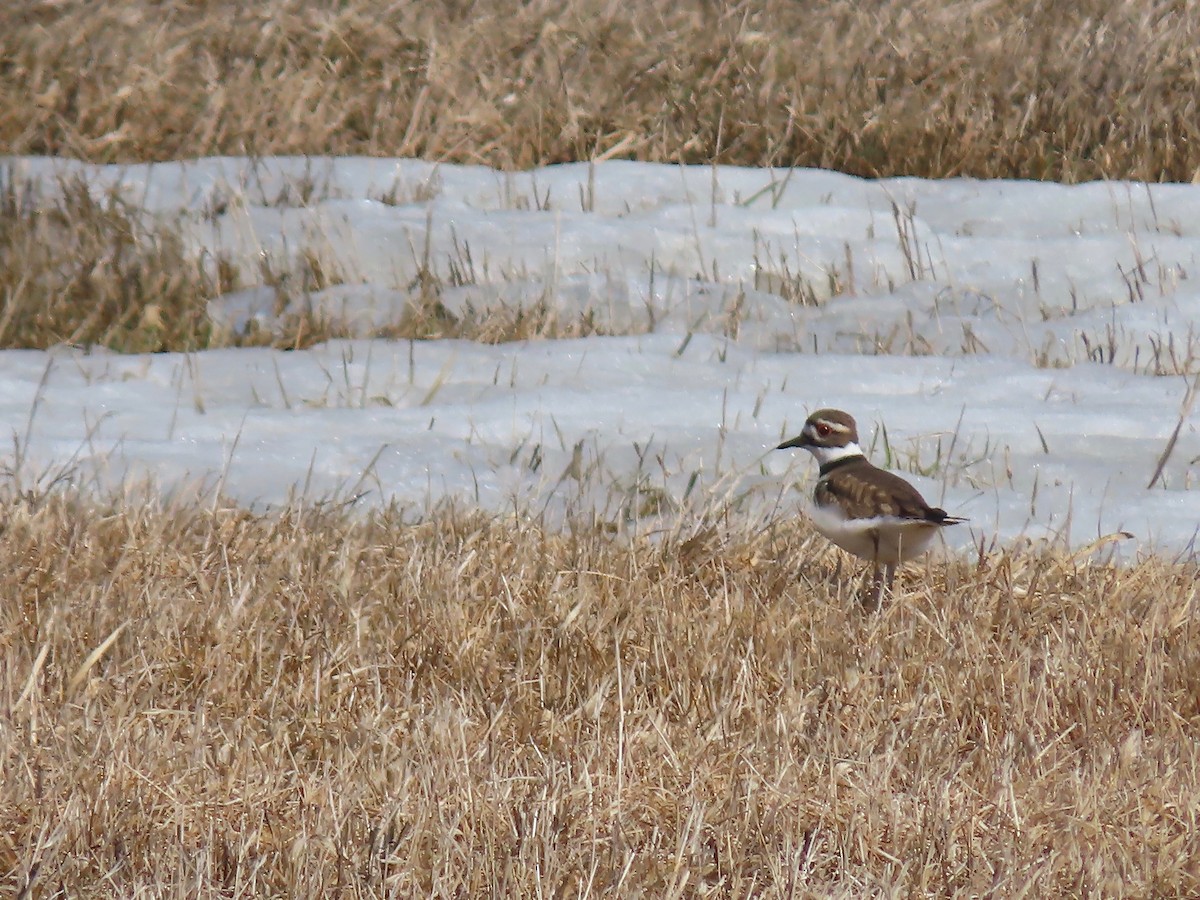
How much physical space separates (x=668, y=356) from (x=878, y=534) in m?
2.49

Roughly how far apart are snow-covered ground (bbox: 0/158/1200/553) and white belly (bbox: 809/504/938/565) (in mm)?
527

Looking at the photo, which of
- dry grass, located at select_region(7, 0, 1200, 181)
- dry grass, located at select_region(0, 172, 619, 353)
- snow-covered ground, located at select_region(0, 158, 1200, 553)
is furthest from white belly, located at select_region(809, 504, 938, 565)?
dry grass, located at select_region(7, 0, 1200, 181)

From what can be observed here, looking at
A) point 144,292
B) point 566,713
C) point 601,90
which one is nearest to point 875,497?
point 566,713

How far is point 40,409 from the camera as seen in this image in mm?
5938

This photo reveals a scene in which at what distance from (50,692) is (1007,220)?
589cm

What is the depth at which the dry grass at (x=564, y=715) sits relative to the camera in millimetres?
3000

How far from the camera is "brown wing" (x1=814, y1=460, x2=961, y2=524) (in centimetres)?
427

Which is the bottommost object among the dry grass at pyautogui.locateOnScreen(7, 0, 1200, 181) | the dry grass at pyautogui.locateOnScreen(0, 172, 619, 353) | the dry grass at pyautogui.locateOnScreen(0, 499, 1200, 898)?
the dry grass at pyautogui.locateOnScreen(0, 499, 1200, 898)

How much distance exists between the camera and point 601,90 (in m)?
9.37

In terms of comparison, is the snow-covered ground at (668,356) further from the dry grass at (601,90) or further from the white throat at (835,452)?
the dry grass at (601,90)

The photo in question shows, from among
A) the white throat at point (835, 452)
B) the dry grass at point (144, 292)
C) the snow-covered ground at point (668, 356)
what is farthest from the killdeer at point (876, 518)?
the dry grass at point (144, 292)

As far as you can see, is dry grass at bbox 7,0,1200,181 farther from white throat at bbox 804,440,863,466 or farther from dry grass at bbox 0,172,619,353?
white throat at bbox 804,440,863,466

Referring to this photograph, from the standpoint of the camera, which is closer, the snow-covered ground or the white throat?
the white throat

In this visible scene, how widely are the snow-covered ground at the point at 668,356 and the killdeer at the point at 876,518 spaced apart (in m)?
0.48
